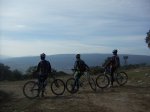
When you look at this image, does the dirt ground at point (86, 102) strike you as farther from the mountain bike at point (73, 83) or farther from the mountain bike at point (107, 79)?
the mountain bike at point (107, 79)

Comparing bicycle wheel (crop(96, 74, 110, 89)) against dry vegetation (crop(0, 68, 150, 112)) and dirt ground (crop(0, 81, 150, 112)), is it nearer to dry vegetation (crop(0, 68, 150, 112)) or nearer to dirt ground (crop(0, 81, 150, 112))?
dry vegetation (crop(0, 68, 150, 112))

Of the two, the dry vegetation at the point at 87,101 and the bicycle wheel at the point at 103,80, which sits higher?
the bicycle wheel at the point at 103,80

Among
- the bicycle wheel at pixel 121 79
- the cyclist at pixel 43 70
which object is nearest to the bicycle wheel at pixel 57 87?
the cyclist at pixel 43 70

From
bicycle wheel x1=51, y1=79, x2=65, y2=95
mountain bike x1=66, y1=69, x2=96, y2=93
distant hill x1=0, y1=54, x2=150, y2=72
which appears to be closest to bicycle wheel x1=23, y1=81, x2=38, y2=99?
bicycle wheel x1=51, y1=79, x2=65, y2=95

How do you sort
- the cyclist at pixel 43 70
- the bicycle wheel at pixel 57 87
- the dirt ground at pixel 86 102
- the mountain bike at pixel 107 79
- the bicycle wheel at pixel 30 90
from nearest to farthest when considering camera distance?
the dirt ground at pixel 86 102 → the bicycle wheel at pixel 30 90 → the cyclist at pixel 43 70 → the bicycle wheel at pixel 57 87 → the mountain bike at pixel 107 79

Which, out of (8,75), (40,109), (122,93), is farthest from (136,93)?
(8,75)

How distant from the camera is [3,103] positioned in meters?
16.8

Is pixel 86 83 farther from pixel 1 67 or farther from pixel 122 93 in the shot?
pixel 1 67

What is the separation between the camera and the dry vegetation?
579 inches

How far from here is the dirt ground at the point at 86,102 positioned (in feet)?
48.2

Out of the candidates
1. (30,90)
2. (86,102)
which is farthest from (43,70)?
(86,102)

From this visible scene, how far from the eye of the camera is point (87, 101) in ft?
53.7

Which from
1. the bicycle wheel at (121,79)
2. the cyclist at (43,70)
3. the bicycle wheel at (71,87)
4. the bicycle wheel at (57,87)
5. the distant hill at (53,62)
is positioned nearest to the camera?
the cyclist at (43,70)

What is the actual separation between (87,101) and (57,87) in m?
3.10
